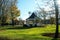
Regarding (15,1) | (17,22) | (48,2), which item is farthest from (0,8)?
(17,22)

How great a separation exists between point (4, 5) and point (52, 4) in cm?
708

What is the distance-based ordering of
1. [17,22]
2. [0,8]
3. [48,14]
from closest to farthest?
[0,8], [48,14], [17,22]

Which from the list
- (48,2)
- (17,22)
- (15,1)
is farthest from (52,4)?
(17,22)

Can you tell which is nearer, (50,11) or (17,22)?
(50,11)

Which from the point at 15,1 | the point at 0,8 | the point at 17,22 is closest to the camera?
the point at 0,8

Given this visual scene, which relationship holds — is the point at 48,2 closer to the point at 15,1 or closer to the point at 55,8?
the point at 55,8

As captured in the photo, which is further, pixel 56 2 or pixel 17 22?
pixel 17 22

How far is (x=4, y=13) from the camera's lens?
2458 cm

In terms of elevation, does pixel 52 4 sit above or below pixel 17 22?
above

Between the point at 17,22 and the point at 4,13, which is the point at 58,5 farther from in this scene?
the point at 17,22

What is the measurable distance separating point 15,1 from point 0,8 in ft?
9.60

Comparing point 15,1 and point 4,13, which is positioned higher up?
point 15,1

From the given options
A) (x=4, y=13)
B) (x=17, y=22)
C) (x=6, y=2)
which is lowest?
(x=17, y=22)

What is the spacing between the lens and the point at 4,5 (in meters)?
23.9
